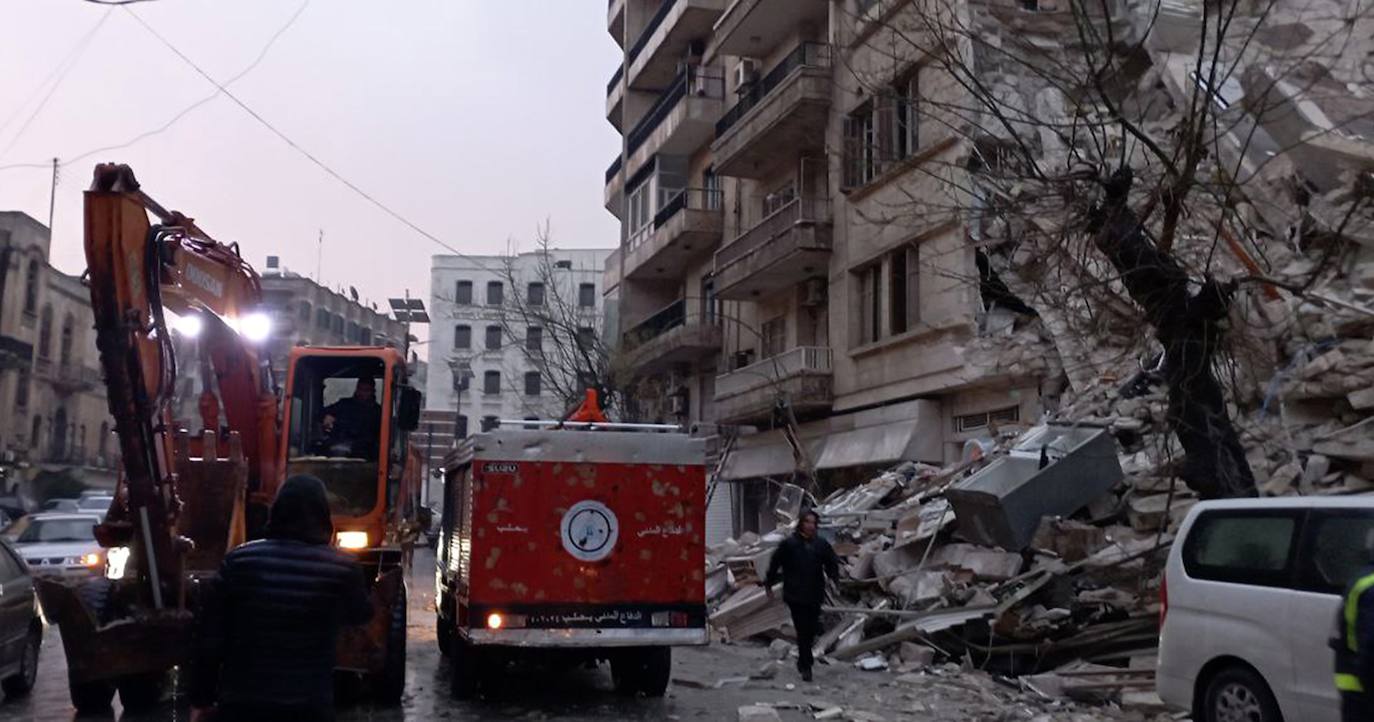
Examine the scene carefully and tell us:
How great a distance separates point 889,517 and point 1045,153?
5.49 m

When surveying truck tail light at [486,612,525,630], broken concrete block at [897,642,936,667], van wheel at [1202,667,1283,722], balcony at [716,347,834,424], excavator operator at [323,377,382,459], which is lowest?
broken concrete block at [897,642,936,667]

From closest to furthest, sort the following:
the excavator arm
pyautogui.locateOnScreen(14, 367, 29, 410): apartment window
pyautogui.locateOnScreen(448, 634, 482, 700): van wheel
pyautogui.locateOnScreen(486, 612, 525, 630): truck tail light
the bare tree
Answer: the excavator arm < the bare tree < pyautogui.locateOnScreen(486, 612, 525, 630): truck tail light < pyautogui.locateOnScreen(448, 634, 482, 700): van wheel < pyautogui.locateOnScreen(14, 367, 29, 410): apartment window

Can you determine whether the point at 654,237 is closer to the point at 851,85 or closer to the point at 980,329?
the point at 851,85

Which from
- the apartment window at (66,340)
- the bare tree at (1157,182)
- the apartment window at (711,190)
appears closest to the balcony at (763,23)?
the apartment window at (711,190)

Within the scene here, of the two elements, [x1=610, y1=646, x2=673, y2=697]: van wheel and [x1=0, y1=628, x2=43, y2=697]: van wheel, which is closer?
[x1=0, y1=628, x2=43, y2=697]: van wheel

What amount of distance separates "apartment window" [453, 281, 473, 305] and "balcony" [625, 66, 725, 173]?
136 ft

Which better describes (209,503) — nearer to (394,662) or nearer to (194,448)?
(194,448)

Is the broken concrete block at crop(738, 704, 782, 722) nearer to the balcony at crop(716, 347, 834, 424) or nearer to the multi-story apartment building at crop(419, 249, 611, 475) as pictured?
the balcony at crop(716, 347, 834, 424)

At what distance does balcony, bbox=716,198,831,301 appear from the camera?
2680 centimetres

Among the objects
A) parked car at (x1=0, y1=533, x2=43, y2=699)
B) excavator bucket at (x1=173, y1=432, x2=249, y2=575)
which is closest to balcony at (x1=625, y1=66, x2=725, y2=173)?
parked car at (x1=0, y1=533, x2=43, y2=699)

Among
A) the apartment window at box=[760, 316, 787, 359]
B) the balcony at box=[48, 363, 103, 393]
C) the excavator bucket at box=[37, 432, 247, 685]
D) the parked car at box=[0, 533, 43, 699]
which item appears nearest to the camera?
the excavator bucket at box=[37, 432, 247, 685]

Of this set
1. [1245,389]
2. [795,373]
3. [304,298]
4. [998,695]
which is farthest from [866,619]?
[304,298]

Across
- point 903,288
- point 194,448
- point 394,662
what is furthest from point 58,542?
point 903,288

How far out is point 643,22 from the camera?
44.8 meters
